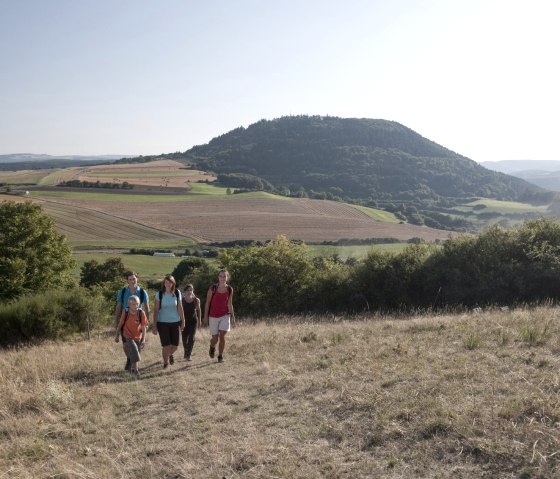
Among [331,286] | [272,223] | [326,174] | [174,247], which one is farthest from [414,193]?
[331,286]

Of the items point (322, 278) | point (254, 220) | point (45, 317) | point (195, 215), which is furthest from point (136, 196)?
point (45, 317)

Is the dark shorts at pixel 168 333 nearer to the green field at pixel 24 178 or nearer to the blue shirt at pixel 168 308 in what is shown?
the blue shirt at pixel 168 308

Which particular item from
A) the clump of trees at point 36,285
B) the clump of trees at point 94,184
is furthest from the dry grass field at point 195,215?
the clump of trees at point 36,285

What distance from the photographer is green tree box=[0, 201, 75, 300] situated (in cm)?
2612

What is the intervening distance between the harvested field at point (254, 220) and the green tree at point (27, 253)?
3290cm

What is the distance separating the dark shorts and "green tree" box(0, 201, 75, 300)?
21.1m

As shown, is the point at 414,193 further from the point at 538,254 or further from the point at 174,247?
the point at 538,254

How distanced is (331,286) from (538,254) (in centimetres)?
881

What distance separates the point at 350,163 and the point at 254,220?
3176 inches

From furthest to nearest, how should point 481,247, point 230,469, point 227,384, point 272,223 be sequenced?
point 272,223 < point 481,247 < point 227,384 < point 230,469

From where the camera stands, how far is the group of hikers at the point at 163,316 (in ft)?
28.4

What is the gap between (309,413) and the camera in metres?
5.75

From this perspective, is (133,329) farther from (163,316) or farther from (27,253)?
(27,253)

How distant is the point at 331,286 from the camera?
22.2 m
